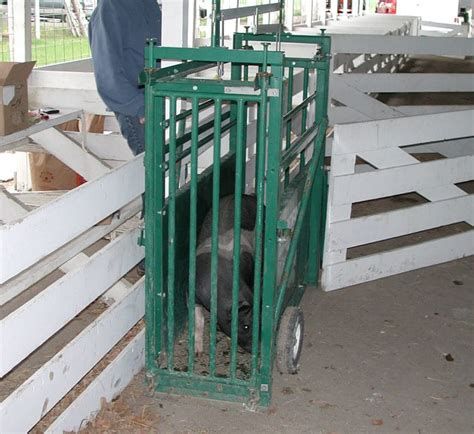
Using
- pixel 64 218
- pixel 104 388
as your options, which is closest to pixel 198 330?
pixel 104 388

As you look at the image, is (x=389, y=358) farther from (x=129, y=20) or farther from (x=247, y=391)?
(x=129, y=20)

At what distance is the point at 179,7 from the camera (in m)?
4.45

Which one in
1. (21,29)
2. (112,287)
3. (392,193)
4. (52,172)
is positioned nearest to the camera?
(112,287)

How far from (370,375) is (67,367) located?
5.35 ft

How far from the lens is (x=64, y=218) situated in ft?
10.5

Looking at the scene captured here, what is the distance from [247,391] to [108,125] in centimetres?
388

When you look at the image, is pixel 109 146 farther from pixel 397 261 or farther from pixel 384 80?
pixel 384 80

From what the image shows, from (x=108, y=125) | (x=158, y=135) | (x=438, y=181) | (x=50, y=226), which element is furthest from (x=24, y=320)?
(x=108, y=125)

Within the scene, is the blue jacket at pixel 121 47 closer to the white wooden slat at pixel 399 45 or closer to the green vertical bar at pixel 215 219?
the green vertical bar at pixel 215 219

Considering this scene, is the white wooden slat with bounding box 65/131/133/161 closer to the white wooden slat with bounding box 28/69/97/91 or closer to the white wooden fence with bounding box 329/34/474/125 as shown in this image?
the white wooden slat with bounding box 28/69/97/91

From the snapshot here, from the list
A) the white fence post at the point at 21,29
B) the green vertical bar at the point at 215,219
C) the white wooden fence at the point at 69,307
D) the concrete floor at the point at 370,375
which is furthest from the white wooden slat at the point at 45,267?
the white fence post at the point at 21,29

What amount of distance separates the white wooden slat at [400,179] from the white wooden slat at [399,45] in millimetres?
2308

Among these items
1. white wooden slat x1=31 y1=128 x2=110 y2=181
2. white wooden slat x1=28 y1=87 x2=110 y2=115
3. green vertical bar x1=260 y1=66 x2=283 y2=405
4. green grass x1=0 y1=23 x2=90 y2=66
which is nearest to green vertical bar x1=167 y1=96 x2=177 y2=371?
green vertical bar x1=260 y1=66 x2=283 y2=405

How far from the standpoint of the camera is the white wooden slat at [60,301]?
2.87 metres
